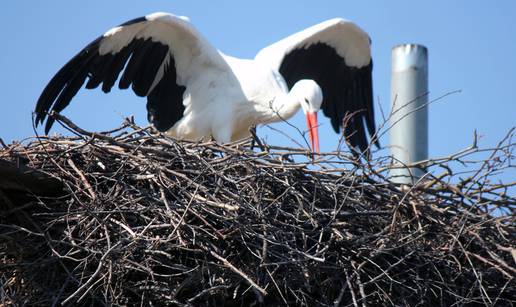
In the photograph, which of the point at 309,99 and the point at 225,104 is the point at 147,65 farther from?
the point at 309,99

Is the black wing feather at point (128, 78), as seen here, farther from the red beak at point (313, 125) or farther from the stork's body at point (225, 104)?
the red beak at point (313, 125)

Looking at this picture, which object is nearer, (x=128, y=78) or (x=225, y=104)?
(x=128, y=78)

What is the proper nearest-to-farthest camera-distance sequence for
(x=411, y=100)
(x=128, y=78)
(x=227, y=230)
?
(x=227, y=230) → (x=411, y=100) → (x=128, y=78)

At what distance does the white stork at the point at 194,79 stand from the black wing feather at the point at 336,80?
0.02 metres

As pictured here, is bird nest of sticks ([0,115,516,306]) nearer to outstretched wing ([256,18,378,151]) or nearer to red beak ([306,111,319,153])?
red beak ([306,111,319,153])

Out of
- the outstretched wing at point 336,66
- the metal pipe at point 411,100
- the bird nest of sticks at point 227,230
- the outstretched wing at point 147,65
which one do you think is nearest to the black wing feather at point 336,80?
the outstretched wing at point 336,66

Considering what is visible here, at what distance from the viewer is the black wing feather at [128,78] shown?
700 cm

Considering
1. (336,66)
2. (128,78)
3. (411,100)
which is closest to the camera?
(411,100)

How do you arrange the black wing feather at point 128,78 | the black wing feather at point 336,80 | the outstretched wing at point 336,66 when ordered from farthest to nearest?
1. the black wing feather at point 336,80
2. the outstretched wing at point 336,66
3. the black wing feather at point 128,78

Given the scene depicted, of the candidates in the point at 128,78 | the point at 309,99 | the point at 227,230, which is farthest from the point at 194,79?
the point at 227,230

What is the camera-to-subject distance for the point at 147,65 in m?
7.55

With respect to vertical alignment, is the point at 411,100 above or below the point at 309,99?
above

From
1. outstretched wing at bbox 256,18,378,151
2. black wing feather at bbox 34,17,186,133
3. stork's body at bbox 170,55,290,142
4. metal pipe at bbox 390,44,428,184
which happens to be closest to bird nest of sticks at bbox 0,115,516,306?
metal pipe at bbox 390,44,428,184

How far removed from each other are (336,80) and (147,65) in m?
1.93
